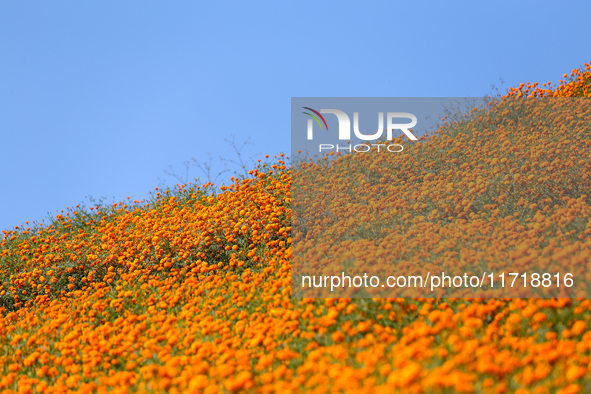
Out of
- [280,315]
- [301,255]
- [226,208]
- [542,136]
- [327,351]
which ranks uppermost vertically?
[542,136]

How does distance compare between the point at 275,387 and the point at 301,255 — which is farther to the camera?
the point at 301,255

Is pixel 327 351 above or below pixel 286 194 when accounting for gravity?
below

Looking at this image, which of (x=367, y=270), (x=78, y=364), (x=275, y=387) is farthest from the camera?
(x=367, y=270)

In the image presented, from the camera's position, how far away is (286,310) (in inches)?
161

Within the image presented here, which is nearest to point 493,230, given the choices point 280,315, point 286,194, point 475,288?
point 475,288

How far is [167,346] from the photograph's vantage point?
12.9ft

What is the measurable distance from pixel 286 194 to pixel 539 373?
621cm

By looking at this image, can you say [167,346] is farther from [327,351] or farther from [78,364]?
[327,351]

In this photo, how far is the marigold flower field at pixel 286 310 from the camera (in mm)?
2732

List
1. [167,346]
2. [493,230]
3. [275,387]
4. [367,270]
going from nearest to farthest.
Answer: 1. [275,387]
2. [167,346]
3. [367,270]
4. [493,230]

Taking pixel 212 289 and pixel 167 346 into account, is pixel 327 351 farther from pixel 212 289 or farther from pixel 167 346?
pixel 212 289

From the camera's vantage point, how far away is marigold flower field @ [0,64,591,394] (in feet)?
8.96

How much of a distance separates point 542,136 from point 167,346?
7.63m

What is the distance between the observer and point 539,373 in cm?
240
